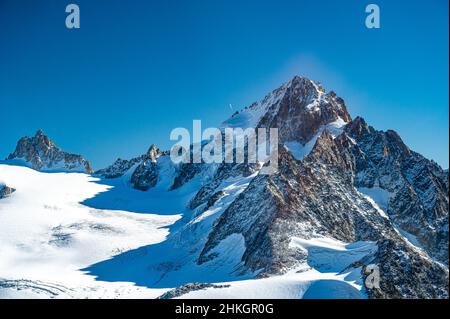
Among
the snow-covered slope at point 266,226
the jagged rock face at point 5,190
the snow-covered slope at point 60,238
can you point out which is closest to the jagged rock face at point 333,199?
the snow-covered slope at point 266,226

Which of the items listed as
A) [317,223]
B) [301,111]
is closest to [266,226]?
[317,223]

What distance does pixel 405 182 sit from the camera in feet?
454

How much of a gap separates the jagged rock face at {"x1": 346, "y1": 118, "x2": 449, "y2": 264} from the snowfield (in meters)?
29.0

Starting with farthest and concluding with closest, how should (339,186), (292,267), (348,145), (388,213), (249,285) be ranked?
1. (348,145)
2. (388,213)
3. (339,186)
4. (292,267)
5. (249,285)

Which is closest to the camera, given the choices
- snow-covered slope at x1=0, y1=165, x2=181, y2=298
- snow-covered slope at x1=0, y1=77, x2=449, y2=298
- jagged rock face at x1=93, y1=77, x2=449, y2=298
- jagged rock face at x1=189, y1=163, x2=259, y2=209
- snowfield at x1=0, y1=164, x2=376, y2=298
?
snowfield at x1=0, y1=164, x2=376, y2=298

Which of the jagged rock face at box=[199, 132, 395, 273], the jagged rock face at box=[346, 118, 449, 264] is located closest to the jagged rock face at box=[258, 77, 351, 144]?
the jagged rock face at box=[346, 118, 449, 264]

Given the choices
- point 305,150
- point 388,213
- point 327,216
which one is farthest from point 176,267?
point 305,150

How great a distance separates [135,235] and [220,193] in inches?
801

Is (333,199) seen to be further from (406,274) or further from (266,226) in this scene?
(406,274)

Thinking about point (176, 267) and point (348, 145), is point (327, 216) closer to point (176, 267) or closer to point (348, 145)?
point (176, 267)

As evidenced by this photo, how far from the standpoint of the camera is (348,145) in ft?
483

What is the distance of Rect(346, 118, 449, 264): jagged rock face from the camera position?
127m

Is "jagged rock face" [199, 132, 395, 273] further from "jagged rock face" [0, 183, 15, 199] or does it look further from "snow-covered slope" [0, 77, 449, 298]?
"jagged rock face" [0, 183, 15, 199]

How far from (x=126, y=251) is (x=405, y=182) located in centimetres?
6271
